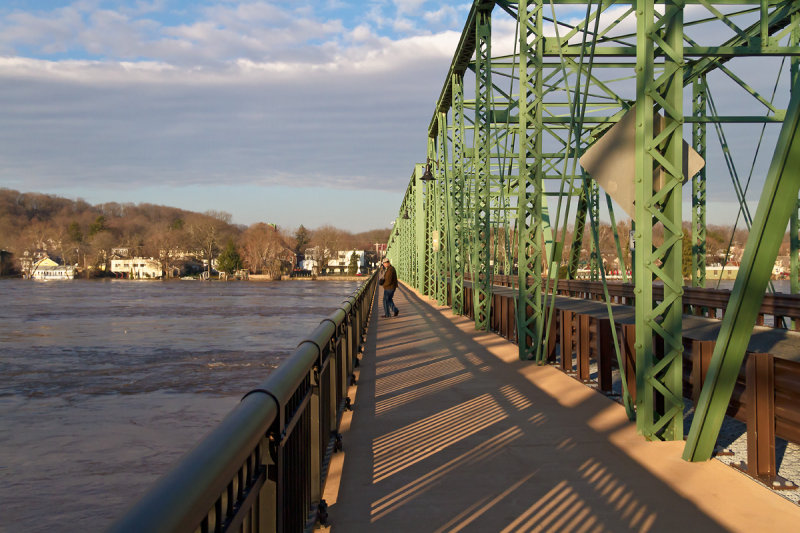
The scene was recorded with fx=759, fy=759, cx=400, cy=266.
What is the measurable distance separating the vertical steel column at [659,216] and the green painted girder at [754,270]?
3.02 feet

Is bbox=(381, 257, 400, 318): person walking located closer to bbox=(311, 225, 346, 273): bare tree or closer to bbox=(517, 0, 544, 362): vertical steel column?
bbox=(517, 0, 544, 362): vertical steel column

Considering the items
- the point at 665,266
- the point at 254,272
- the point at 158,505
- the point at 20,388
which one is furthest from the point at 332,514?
the point at 254,272

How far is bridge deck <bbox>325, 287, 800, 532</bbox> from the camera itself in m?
4.68

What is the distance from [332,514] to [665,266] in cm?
394

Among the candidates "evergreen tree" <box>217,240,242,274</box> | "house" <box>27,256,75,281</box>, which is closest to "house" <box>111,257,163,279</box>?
"house" <box>27,256,75,281</box>

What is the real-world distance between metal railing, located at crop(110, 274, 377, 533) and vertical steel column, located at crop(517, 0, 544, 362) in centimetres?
712

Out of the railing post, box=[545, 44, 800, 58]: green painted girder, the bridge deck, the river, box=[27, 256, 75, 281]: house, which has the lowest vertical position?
box=[27, 256, 75, 281]: house

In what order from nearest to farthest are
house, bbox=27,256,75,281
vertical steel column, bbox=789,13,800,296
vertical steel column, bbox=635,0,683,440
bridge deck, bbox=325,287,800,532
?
bridge deck, bbox=325,287,800,532 < vertical steel column, bbox=635,0,683,440 < vertical steel column, bbox=789,13,800,296 < house, bbox=27,256,75,281

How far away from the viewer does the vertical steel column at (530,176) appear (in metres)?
12.2

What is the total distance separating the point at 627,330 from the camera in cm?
770

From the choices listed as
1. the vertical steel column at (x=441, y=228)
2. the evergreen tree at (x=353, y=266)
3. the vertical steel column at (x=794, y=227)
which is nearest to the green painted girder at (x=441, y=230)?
the vertical steel column at (x=441, y=228)

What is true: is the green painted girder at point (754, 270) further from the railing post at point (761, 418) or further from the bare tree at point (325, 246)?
the bare tree at point (325, 246)

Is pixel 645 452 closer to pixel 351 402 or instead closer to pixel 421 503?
pixel 421 503

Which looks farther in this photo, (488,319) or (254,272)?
(254,272)
